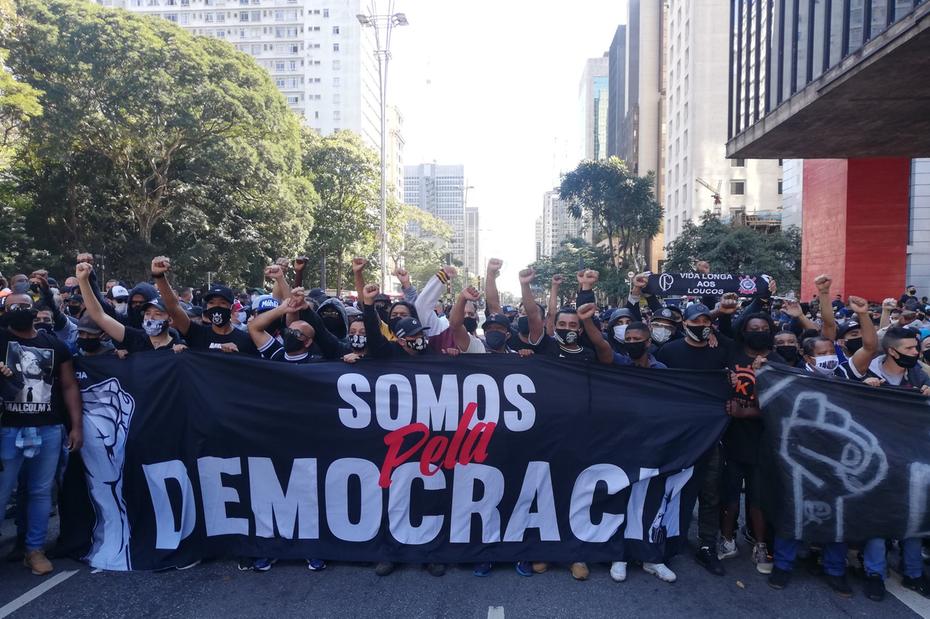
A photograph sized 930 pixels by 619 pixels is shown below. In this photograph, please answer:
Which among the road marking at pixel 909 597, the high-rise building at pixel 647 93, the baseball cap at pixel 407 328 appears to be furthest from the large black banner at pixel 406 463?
the high-rise building at pixel 647 93

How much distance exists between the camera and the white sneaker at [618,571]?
442 cm

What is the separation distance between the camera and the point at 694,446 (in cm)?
461

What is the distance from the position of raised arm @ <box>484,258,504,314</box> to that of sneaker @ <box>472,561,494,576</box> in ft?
7.32

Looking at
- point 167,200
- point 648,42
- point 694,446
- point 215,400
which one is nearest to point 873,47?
point 694,446

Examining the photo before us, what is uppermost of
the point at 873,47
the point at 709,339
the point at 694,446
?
the point at 873,47

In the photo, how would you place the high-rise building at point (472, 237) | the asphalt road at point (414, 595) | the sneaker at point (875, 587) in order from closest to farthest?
1. the asphalt road at point (414, 595)
2. the sneaker at point (875, 587)
3. the high-rise building at point (472, 237)

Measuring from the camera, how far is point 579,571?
4461 millimetres

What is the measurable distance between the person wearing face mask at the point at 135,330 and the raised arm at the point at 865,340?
480 centimetres

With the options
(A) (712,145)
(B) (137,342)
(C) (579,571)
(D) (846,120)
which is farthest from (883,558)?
(A) (712,145)

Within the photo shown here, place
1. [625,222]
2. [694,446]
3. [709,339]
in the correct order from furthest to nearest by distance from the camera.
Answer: [625,222] → [709,339] → [694,446]

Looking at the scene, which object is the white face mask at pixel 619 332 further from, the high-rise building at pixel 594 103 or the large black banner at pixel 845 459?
the high-rise building at pixel 594 103

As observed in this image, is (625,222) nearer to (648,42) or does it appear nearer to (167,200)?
(167,200)

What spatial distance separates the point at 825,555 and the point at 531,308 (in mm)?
2710

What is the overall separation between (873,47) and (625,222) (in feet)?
70.5
